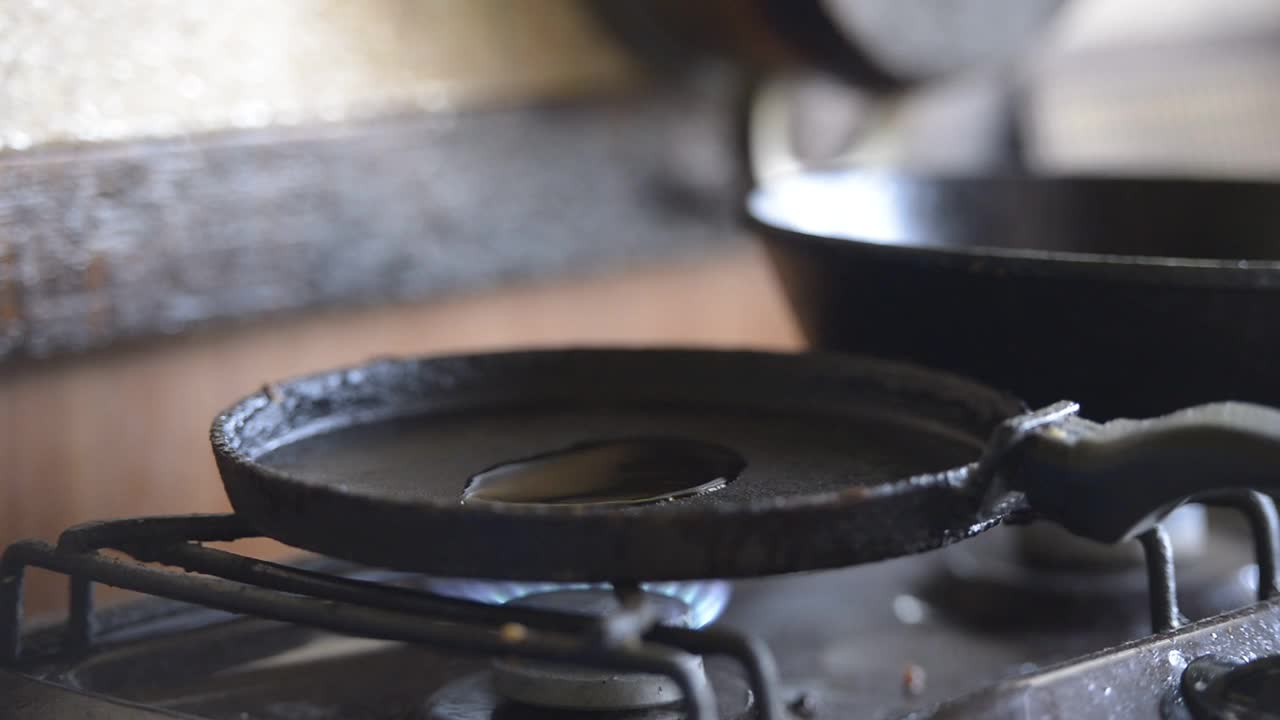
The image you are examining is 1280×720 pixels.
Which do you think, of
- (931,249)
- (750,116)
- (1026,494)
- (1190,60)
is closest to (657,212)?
(750,116)

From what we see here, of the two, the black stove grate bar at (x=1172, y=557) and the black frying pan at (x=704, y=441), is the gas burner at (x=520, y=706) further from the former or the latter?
the black stove grate bar at (x=1172, y=557)

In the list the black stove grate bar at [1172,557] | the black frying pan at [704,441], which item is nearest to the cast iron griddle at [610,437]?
the black frying pan at [704,441]

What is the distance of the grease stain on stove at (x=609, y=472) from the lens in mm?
659

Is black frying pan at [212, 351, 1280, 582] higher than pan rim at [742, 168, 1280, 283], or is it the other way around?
pan rim at [742, 168, 1280, 283]

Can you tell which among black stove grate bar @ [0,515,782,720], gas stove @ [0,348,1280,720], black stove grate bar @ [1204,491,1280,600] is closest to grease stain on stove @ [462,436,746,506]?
gas stove @ [0,348,1280,720]

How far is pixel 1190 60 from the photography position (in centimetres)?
154

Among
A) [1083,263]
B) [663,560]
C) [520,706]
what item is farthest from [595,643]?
[1083,263]

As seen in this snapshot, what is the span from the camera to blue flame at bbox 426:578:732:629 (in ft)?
2.13

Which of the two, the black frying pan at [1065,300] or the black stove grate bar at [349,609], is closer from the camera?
the black stove grate bar at [349,609]

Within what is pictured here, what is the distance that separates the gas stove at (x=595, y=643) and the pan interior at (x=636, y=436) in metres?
0.07

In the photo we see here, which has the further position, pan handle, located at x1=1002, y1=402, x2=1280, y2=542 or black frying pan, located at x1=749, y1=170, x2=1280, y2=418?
black frying pan, located at x1=749, y1=170, x2=1280, y2=418

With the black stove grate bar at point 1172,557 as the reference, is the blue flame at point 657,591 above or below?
below

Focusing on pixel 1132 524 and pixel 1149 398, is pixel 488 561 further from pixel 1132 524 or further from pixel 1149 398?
pixel 1149 398

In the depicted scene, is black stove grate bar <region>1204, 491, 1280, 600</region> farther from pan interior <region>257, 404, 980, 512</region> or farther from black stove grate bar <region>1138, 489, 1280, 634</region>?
pan interior <region>257, 404, 980, 512</region>
